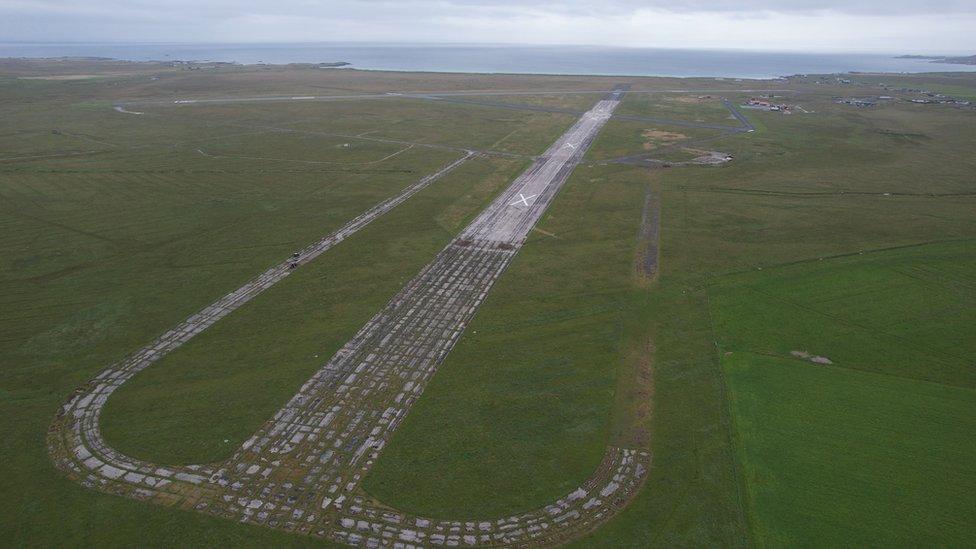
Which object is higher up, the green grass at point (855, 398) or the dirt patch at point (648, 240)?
the dirt patch at point (648, 240)

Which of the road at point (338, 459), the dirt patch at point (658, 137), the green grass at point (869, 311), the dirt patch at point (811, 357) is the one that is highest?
the dirt patch at point (658, 137)

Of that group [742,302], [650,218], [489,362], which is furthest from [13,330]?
[650,218]

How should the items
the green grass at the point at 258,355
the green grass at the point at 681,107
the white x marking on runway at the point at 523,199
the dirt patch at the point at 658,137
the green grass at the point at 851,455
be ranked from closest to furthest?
the green grass at the point at 851,455 < the green grass at the point at 258,355 < the white x marking on runway at the point at 523,199 < the dirt patch at the point at 658,137 < the green grass at the point at 681,107

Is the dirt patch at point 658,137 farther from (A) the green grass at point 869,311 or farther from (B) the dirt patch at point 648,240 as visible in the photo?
(A) the green grass at point 869,311

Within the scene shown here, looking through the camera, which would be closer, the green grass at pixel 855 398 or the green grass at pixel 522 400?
the green grass at pixel 855 398

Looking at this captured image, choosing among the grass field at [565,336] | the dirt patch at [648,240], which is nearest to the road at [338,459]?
the grass field at [565,336]

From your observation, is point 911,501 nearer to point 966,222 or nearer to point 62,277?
point 966,222

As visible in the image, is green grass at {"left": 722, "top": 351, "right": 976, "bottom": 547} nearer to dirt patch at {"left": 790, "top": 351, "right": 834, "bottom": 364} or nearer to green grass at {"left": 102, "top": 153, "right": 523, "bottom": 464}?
dirt patch at {"left": 790, "top": 351, "right": 834, "bottom": 364}
